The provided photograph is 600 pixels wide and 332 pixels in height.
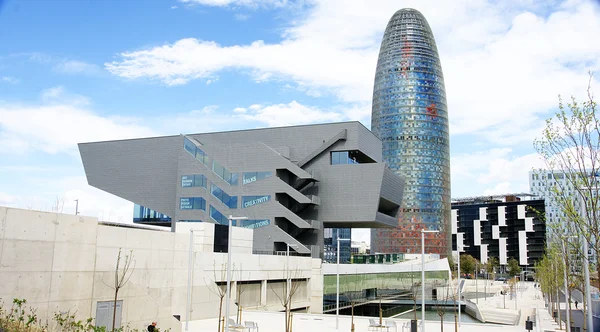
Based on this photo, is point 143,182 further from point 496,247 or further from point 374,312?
point 496,247

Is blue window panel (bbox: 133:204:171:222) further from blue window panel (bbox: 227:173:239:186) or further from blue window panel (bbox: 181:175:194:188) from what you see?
blue window panel (bbox: 227:173:239:186)

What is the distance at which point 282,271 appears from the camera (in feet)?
169

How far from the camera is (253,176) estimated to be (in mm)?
69562

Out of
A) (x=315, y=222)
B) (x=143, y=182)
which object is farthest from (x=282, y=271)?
(x=143, y=182)

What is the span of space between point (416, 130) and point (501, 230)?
46.3 m

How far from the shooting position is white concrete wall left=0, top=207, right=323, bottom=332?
21078 mm

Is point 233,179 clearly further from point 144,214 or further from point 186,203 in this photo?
point 144,214

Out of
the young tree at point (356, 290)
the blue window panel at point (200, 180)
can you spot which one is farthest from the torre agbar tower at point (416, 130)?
the young tree at point (356, 290)

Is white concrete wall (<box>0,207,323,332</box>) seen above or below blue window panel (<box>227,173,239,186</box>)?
below

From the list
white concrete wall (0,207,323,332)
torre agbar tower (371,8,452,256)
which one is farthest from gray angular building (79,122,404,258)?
torre agbar tower (371,8,452,256)

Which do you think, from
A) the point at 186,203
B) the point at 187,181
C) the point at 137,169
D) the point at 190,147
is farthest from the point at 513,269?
the point at 137,169

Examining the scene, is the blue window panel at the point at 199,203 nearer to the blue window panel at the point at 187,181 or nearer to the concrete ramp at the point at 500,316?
the blue window panel at the point at 187,181

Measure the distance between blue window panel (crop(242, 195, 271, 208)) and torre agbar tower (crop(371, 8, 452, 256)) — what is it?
108 metres

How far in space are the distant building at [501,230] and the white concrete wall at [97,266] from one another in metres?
150
